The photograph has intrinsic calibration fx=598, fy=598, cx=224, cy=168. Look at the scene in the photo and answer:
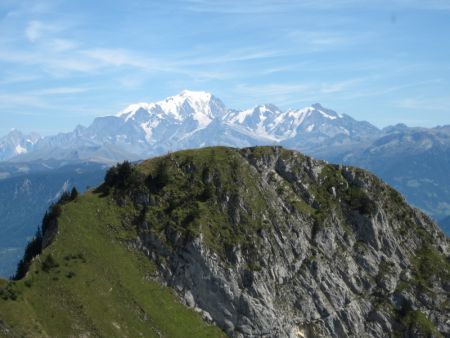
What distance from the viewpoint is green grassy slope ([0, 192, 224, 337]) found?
4806 inches

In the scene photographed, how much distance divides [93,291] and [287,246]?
58.3 meters

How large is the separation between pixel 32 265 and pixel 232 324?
51.6 meters

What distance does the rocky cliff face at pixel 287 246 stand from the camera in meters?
155

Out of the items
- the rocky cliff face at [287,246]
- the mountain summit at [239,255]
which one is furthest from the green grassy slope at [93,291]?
the rocky cliff face at [287,246]

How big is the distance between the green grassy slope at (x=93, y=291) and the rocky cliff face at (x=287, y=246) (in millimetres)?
5067

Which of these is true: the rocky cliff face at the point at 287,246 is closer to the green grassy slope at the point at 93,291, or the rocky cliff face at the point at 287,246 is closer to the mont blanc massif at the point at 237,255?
the mont blanc massif at the point at 237,255

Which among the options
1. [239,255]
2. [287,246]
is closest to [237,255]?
[239,255]

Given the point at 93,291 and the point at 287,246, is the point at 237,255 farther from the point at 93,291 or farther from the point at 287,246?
the point at 93,291

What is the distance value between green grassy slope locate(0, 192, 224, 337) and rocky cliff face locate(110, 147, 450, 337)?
507cm

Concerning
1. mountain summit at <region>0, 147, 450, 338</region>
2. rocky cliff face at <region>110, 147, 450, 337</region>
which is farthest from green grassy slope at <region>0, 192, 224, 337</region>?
rocky cliff face at <region>110, 147, 450, 337</region>

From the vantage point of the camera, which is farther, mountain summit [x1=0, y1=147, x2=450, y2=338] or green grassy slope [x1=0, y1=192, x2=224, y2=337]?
mountain summit [x1=0, y1=147, x2=450, y2=338]

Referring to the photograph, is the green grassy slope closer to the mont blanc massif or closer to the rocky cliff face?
the mont blanc massif

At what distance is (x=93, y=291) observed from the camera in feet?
444

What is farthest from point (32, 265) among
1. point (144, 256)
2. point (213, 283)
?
point (213, 283)
